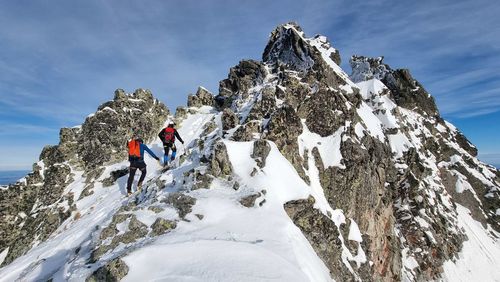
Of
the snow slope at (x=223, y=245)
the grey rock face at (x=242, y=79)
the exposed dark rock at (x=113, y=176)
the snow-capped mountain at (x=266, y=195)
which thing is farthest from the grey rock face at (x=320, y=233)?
the grey rock face at (x=242, y=79)

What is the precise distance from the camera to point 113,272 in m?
8.51

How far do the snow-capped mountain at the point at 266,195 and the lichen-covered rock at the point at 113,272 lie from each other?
4 centimetres

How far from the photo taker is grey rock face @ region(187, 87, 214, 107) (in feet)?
167

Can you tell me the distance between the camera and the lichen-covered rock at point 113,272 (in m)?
8.48

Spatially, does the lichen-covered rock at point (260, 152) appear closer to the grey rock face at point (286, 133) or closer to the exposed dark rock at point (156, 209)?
the grey rock face at point (286, 133)

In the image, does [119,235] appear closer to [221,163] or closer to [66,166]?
[221,163]

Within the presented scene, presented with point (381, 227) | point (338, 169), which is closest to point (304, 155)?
point (338, 169)

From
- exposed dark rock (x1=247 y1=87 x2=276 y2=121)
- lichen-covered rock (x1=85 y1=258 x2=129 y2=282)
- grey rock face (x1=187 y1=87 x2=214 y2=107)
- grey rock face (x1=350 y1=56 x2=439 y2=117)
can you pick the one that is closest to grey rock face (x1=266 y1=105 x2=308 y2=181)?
exposed dark rock (x1=247 y1=87 x2=276 y2=121)

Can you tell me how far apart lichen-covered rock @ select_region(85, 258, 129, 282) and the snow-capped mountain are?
43 millimetres

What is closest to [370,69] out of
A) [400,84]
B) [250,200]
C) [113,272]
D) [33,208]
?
[400,84]

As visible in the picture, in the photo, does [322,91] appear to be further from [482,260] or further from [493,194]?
[493,194]

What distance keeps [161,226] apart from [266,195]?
15.4 ft

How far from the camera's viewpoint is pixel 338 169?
25594 millimetres

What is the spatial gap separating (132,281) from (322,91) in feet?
78.5
